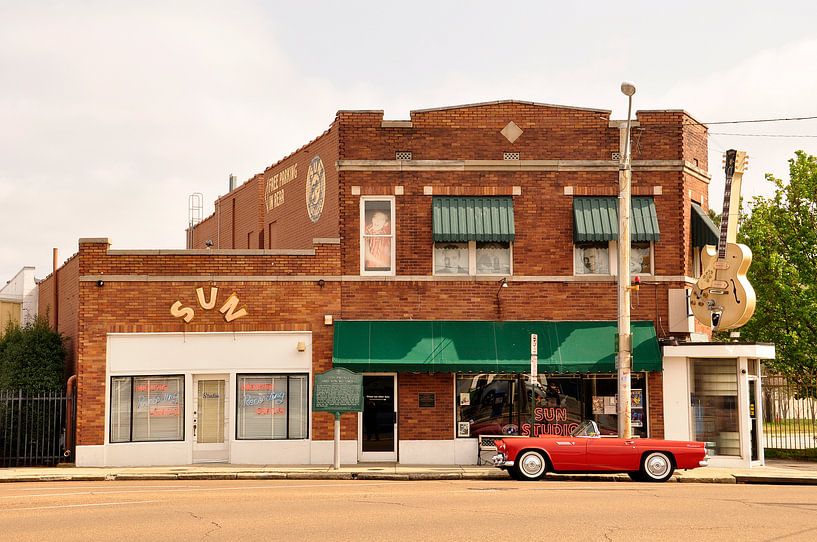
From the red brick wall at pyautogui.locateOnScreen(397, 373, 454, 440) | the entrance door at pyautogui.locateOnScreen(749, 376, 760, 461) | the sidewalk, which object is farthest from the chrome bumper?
the entrance door at pyautogui.locateOnScreen(749, 376, 760, 461)

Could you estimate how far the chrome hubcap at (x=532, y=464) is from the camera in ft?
65.2

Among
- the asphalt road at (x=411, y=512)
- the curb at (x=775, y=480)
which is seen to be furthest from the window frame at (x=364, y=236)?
the curb at (x=775, y=480)

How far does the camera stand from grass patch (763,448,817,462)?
27016 mm

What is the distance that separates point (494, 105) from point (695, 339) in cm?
794

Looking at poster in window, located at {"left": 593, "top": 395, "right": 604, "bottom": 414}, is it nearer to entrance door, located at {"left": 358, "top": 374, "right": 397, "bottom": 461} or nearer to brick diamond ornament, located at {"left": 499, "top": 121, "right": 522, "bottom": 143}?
entrance door, located at {"left": 358, "top": 374, "right": 397, "bottom": 461}

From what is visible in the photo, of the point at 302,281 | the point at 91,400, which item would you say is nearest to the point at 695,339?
the point at 302,281

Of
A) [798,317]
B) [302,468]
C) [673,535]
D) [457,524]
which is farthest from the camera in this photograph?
[798,317]

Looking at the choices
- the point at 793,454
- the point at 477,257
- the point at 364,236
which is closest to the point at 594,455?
the point at 477,257

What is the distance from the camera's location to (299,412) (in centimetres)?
2412

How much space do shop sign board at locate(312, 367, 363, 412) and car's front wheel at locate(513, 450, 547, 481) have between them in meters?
4.25

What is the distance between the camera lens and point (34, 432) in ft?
82.5

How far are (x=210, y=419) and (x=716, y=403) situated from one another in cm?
1268

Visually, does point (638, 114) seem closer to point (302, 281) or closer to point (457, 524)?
point (302, 281)

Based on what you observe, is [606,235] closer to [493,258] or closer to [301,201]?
[493,258]
